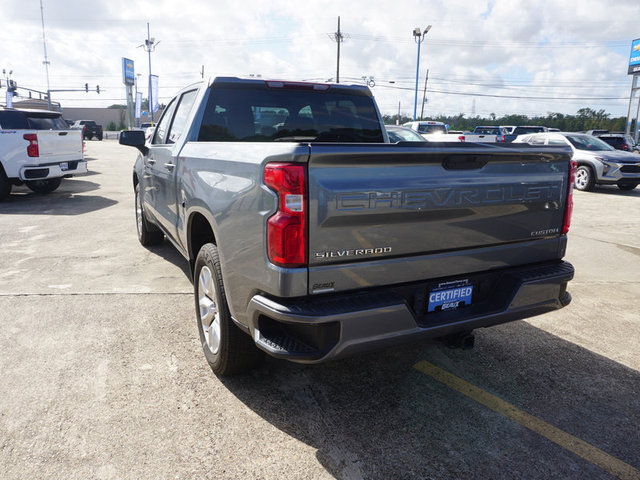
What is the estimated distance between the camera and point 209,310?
3.23 m

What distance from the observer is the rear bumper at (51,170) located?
32.6 feet

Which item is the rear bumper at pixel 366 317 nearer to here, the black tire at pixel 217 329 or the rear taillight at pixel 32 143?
the black tire at pixel 217 329

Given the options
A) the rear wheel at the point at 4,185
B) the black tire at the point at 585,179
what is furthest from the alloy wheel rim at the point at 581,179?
the rear wheel at the point at 4,185

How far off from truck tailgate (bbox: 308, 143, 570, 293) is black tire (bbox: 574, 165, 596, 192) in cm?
1246

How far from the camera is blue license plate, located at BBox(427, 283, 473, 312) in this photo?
2.67 metres

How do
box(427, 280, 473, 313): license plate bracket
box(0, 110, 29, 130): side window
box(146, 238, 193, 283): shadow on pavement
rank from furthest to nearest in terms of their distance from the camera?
box(0, 110, 29, 130): side window
box(146, 238, 193, 283): shadow on pavement
box(427, 280, 473, 313): license plate bracket

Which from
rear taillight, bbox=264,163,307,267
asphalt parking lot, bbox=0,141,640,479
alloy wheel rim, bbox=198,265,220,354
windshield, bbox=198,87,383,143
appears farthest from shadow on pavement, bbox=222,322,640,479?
windshield, bbox=198,87,383,143

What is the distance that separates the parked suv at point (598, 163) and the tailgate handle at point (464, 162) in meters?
11.3

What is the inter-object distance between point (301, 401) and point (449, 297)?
1098 millimetres

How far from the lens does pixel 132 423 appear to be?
2699 millimetres

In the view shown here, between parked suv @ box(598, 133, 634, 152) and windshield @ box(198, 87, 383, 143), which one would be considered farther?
parked suv @ box(598, 133, 634, 152)

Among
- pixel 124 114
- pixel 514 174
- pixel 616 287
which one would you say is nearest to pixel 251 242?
pixel 514 174

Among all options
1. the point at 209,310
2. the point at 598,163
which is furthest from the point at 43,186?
the point at 598,163

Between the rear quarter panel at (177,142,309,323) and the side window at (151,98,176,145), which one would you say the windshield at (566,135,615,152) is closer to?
the side window at (151,98,176,145)
